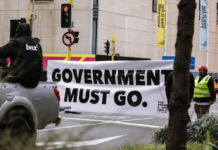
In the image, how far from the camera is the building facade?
32.4 meters

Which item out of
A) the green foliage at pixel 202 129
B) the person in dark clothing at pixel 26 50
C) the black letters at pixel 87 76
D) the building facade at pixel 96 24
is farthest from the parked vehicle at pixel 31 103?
the building facade at pixel 96 24

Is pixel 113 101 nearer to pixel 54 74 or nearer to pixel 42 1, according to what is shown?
pixel 54 74

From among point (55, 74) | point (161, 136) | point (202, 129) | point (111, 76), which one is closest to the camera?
point (202, 129)

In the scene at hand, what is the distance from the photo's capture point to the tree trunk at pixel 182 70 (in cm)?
402

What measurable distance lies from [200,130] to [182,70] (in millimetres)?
3074

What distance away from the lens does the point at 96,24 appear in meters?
32.9

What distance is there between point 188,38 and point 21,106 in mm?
2545

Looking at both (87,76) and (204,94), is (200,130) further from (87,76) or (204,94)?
(87,76)

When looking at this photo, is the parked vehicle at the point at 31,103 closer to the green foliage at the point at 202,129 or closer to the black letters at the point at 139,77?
the green foliage at the point at 202,129

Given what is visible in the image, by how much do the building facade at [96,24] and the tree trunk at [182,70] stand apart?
28.3 m

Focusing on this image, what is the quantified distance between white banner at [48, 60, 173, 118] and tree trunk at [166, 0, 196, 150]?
517cm

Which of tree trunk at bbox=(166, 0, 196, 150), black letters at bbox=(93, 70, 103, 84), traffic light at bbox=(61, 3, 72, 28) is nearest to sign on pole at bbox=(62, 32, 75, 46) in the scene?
traffic light at bbox=(61, 3, 72, 28)

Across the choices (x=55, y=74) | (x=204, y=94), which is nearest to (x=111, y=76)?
(x=55, y=74)

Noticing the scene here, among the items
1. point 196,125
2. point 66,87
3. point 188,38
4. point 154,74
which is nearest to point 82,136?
point 188,38
